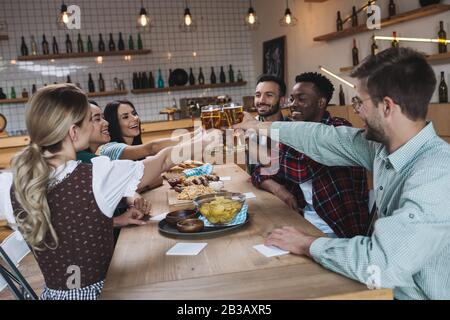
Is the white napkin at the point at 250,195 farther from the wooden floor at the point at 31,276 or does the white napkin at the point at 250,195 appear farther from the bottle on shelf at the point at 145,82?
the bottle on shelf at the point at 145,82

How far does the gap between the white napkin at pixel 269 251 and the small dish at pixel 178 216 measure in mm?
393

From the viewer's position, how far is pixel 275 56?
6.78 meters

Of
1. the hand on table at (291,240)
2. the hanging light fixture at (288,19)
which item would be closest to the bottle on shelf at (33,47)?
the hanging light fixture at (288,19)

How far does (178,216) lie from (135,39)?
577 centimetres

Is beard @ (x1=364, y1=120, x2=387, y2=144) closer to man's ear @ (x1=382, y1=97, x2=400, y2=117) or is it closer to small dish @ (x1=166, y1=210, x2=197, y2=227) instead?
man's ear @ (x1=382, y1=97, x2=400, y2=117)

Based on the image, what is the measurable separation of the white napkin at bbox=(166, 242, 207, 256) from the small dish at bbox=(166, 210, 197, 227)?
0.64 feet

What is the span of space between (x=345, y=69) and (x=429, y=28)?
114 cm

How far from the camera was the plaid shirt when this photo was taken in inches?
93.4

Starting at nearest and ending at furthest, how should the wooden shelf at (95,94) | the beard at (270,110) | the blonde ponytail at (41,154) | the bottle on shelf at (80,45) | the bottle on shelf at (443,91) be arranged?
the blonde ponytail at (41,154) → the beard at (270,110) → the bottle on shelf at (443,91) → the wooden shelf at (95,94) → the bottle on shelf at (80,45)

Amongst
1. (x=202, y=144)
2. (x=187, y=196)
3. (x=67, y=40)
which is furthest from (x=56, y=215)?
(x=67, y=40)

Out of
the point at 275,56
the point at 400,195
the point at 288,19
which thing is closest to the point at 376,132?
the point at 400,195

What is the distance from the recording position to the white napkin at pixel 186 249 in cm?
146

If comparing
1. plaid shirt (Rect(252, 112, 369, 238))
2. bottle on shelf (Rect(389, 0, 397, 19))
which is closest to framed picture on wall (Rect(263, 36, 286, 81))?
bottle on shelf (Rect(389, 0, 397, 19))

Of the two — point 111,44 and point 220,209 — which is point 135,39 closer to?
point 111,44
